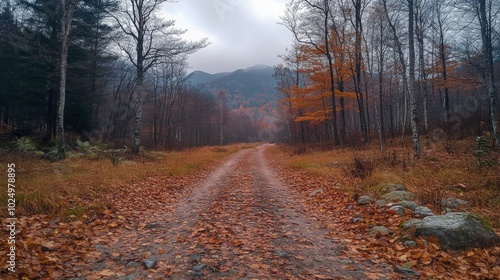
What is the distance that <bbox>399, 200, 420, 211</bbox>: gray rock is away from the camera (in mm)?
6012

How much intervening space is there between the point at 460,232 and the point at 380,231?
1205 mm

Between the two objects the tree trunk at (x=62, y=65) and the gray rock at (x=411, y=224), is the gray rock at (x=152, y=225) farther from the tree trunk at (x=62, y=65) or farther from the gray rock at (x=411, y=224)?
the tree trunk at (x=62, y=65)

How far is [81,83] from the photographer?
21828mm

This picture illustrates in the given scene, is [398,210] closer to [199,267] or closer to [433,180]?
[433,180]

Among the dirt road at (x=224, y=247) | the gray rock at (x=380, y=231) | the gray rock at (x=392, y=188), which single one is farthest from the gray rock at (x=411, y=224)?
the gray rock at (x=392, y=188)

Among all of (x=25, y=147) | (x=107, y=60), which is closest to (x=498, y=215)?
(x=25, y=147)

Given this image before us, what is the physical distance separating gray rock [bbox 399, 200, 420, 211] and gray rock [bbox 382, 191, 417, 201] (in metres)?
0.33

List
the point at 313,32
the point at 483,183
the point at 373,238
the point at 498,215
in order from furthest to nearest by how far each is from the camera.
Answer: the point at 313,32
the point at 483,183
the point at 498,215
the point at 373,238

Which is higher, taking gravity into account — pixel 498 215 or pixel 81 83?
pixel 81 83

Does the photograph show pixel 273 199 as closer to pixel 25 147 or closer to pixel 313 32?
pixel 25 147

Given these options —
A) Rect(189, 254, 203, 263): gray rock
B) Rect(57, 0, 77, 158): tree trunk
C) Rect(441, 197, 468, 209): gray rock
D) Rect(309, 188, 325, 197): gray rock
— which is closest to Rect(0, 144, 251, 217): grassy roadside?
Rect(57, 0, 77, 158): tree trunk

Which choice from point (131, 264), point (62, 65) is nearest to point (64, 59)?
point (62, 65)

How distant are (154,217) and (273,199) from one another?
3405mm

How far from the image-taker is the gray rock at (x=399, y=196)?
22.0 feet
